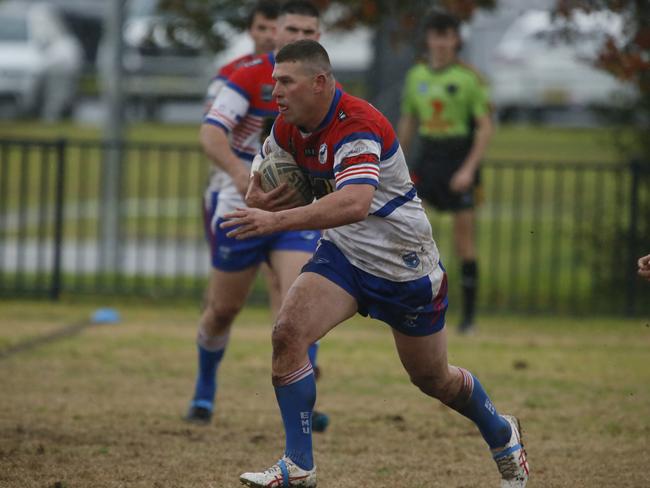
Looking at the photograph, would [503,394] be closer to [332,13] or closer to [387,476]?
[387,476]

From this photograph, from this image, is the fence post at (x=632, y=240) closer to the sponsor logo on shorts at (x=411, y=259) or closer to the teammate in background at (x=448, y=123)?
the teammate in background at (x=448, y=123)

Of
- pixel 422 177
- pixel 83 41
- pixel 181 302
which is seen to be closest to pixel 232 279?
pixel 422 177

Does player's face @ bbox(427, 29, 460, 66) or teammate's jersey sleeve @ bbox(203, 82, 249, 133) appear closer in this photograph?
teammate's jersey sleeve @ bbox(203, 82, 249, 133)

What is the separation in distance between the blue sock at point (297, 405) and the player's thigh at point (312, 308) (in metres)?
0.17

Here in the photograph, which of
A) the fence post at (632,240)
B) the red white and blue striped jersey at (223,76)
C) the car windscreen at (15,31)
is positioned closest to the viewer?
the red white and blue striped jersey at (223,76)

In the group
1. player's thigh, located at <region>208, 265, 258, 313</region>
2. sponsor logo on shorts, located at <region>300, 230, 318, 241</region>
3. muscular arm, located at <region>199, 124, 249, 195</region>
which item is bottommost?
player's thigh, located at <region>208, 265, 258, 313</region>

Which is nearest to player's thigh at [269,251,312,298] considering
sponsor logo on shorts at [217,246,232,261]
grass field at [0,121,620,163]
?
sponsor logo on shorts at [217,246,232,261]

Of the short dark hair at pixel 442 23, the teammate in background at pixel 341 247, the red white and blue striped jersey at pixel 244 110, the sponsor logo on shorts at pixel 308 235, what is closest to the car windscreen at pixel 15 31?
the short dark hair at pixel 442 23

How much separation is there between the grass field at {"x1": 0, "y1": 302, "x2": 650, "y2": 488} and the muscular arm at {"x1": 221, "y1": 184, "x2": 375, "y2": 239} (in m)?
1.48

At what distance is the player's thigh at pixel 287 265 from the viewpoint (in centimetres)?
705

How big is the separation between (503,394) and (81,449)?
3159 millimetres

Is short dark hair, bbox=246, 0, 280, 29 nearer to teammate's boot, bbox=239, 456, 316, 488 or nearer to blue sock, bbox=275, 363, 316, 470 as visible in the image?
blue sock, bbox=275, 363, 316, 470

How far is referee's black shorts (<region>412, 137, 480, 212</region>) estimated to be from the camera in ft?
36.7

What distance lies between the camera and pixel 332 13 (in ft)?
45.8
